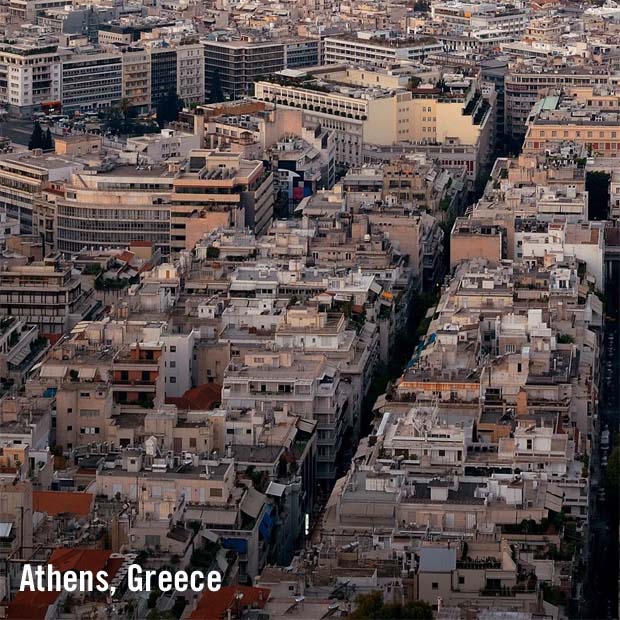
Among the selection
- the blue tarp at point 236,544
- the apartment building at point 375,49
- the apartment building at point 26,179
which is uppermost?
the apartment building at point 375,49

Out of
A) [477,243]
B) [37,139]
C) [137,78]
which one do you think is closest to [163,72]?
[137,78]

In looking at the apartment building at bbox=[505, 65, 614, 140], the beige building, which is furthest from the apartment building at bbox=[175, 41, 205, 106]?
the beige building

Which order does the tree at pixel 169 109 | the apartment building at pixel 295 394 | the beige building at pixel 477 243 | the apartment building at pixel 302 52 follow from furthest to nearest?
1. the apartment building at pixel 302 52
2. the tree at pixel 169 109
3. the beige building at pixel 477 243
4. the apartment building at pixel 295 394

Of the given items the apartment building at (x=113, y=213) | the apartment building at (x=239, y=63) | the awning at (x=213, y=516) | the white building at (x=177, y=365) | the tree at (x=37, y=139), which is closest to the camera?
the awning at (x=213, y=516)

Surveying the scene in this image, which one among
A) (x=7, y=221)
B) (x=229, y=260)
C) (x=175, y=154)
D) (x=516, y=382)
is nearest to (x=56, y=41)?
(x=175, y=154)

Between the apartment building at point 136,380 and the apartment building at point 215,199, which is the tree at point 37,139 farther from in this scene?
the apartment building at point 136,380

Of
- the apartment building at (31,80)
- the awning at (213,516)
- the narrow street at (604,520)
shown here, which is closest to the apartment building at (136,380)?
the awning at (213,516)

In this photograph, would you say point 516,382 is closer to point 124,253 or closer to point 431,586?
point 431,586
